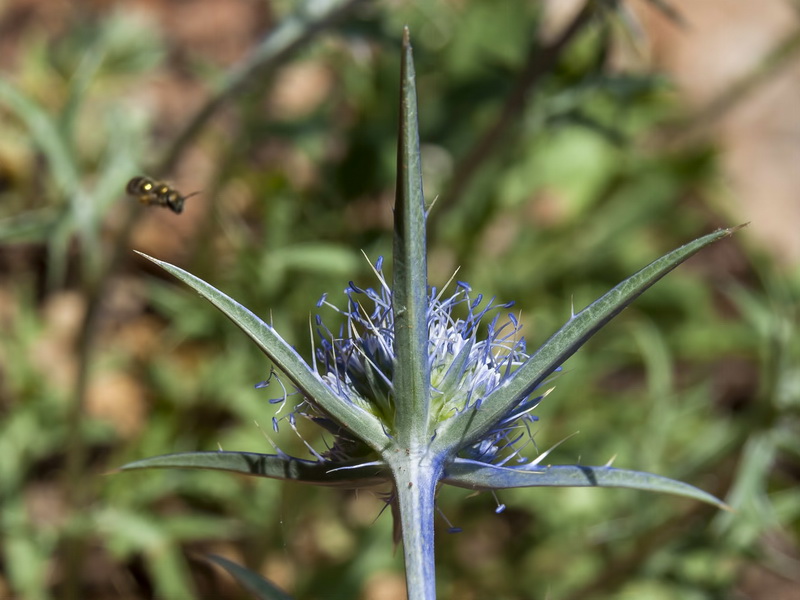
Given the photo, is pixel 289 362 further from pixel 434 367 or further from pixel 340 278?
pixel 340 278

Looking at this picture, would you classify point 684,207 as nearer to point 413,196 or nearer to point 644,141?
point 644,141

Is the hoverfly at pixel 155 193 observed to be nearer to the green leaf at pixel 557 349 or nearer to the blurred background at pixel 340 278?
the blurred background at pixel 340 278

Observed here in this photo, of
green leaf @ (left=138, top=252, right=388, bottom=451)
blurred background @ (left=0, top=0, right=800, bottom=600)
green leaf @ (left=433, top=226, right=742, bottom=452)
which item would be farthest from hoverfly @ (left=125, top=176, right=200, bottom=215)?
green leaf @ (left=433, top=226, right=742, bottom=452)

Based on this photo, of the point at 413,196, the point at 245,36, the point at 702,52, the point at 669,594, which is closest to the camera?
the point at 413,196

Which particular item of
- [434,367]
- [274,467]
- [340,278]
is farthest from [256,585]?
[340,278]

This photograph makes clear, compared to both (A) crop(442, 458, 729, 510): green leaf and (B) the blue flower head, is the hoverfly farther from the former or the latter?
(A) crop(442, 458, 729, 510): green leaf

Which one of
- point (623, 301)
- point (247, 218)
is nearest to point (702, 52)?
point (247, 218)

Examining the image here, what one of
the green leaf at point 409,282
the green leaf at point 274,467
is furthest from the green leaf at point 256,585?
the green leaf at point 409,282
